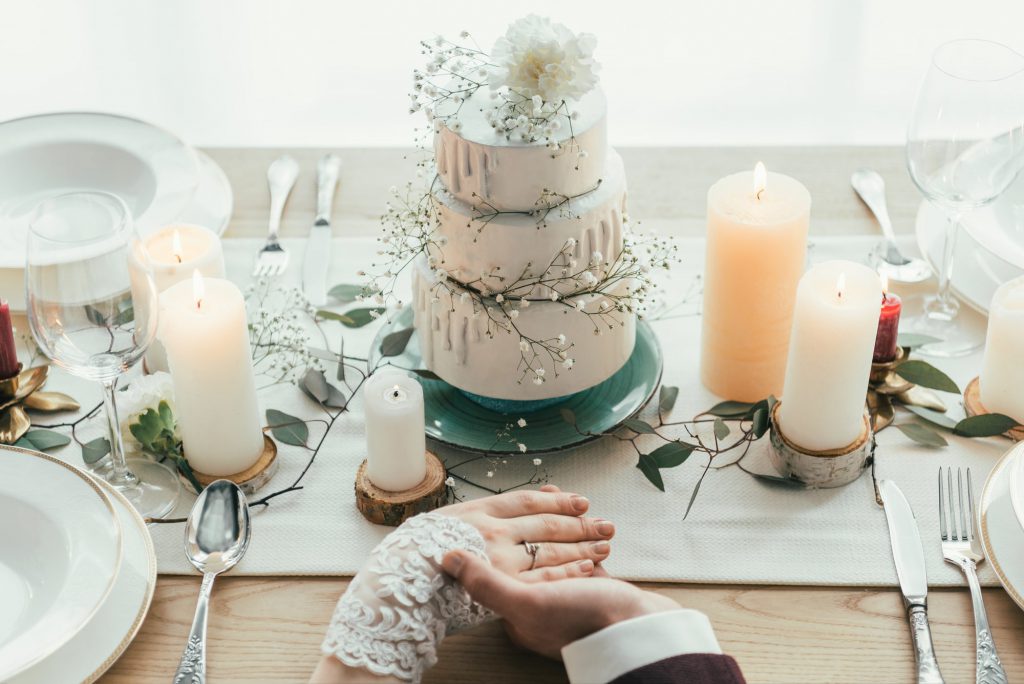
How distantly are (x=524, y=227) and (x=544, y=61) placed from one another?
0.16m

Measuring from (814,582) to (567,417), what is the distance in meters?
0.31

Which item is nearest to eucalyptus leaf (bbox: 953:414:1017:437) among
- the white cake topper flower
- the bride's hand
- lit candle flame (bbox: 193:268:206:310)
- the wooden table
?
the wooden table

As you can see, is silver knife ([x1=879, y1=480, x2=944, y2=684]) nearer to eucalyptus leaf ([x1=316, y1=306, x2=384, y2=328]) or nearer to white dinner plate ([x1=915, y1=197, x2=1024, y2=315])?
white dinner plate ([x1=915, y1=197, x2=1024, y2=315])

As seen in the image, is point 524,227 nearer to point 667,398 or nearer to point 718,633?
point 667,398

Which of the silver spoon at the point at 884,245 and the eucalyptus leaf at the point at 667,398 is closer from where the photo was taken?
the eucalyptus leaf at the point at 667,398

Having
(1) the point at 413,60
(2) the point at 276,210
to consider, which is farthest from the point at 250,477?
(1) the point at 413,60

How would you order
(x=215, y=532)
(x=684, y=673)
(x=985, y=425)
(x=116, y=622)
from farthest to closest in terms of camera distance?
(x=985, y=425), (x=215, y=532), (x=116, y=622), (x=684, y=673)

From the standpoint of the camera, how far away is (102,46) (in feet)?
10.0

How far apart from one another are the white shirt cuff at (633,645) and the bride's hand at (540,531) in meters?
0.10

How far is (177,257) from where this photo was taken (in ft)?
4.37

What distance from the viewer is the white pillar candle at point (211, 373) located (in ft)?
3.82

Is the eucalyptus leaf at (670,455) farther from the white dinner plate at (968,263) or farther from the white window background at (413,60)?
the white window background at (413,60)

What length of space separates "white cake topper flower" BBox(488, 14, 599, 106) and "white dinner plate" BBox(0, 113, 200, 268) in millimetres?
653

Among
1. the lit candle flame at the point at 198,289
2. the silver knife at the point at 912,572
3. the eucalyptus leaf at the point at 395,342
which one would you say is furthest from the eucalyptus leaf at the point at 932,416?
the lit candle flame at the point at 198,289
